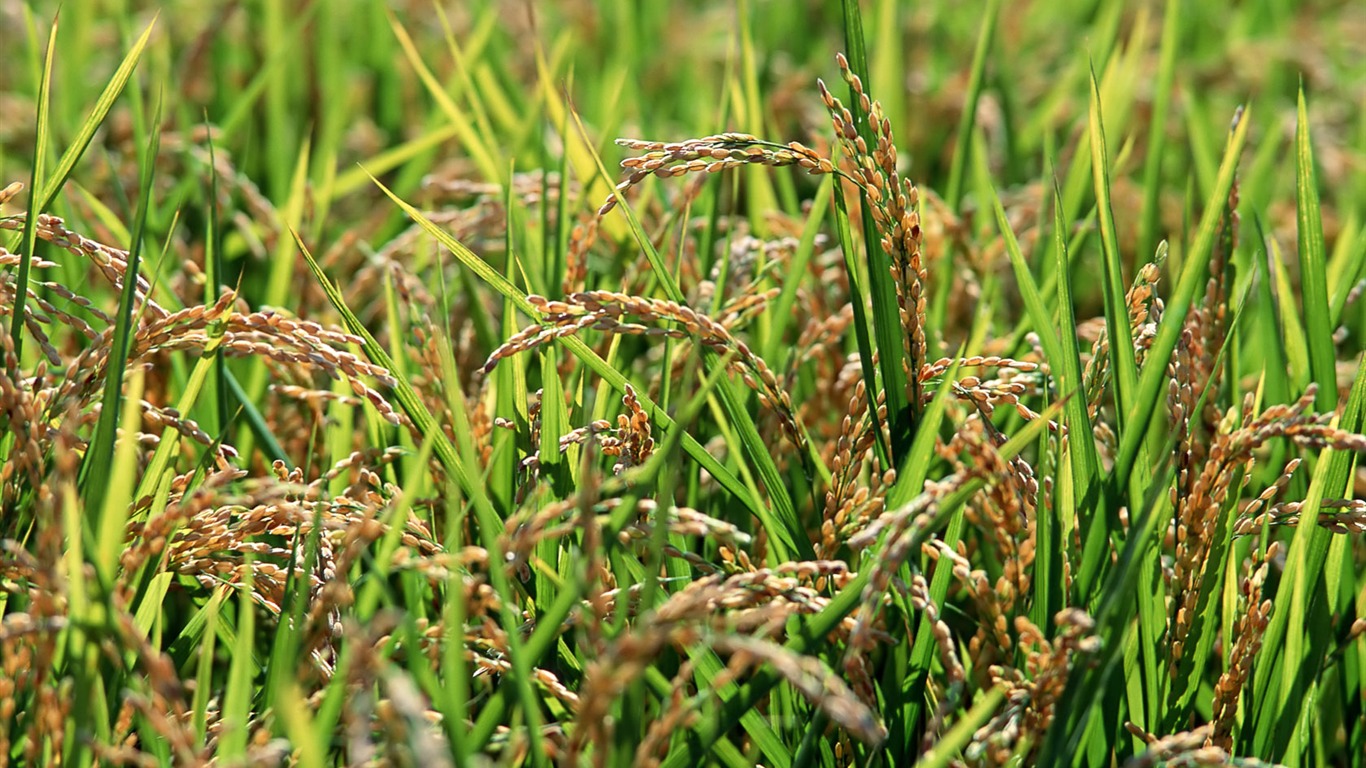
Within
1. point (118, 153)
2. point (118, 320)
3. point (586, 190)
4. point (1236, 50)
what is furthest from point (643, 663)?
point (1236, 50)

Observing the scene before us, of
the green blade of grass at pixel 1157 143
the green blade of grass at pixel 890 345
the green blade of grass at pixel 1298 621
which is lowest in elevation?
the green blade of grass at pixel 1298 621

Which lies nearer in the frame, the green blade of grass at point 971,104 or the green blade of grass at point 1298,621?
the green blade of grass at point 1298,621

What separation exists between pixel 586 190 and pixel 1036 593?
950 millimetres

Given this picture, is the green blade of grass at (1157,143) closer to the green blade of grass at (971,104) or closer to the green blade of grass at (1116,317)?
the green blade of grass at (971,104)

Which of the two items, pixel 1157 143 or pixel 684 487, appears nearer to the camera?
pixel 684 487

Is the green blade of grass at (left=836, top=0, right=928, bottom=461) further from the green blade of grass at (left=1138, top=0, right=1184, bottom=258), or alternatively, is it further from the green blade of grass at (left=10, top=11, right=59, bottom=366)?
the green blade of grass at (left=1138, top=0, right=1184, bottom=258)

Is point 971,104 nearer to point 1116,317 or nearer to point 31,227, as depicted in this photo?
point 1116,317

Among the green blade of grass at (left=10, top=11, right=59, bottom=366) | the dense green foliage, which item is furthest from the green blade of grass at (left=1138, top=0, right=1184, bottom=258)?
the green blade of grass at (left=10, top=11, right=59, bottom=366)

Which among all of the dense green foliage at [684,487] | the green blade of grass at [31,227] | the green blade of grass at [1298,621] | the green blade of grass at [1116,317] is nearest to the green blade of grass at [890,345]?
the dense green foliage at [684,487]

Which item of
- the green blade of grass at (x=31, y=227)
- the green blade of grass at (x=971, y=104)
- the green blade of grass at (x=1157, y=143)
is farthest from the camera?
the green blade of grass at (x=1157, y=143)

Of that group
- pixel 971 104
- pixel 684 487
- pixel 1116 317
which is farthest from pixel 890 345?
pixel 971 104

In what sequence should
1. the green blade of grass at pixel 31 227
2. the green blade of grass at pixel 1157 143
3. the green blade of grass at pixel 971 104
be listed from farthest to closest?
the green blade of grass at pixel 1157 143
the green blade of grass at pixel 971 104
the green blade of grass at pixel 31 227

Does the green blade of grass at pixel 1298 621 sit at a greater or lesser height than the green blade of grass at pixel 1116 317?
lesser

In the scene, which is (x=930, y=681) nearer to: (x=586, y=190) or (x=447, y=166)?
(x=586, y=190)
